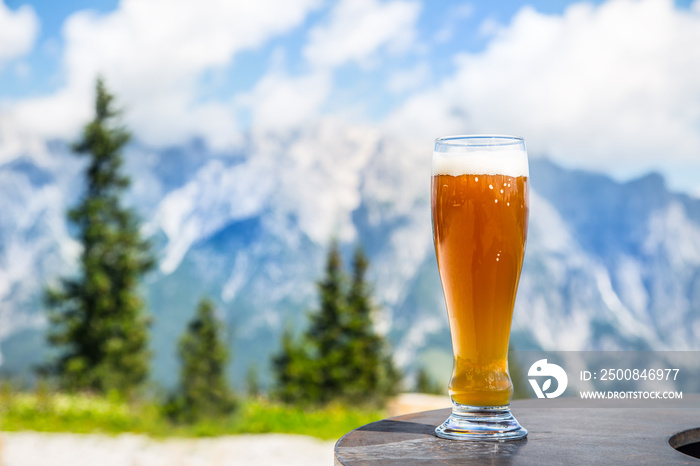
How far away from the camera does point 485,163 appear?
1.24 m

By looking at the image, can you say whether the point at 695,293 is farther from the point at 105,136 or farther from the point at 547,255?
the point at 105,136

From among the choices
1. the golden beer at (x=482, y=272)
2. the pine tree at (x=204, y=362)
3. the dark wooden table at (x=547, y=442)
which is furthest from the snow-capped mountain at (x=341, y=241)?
the golden beer at (x=482, y=272)

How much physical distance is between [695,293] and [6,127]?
123607 mm

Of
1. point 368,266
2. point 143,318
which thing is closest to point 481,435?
point 368,266

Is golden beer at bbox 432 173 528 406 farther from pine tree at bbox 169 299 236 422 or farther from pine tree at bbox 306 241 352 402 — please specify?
pine tree at bbox 169 299 236 422

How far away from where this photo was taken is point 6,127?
122 meters

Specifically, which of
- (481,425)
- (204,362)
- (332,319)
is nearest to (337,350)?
(332,319)

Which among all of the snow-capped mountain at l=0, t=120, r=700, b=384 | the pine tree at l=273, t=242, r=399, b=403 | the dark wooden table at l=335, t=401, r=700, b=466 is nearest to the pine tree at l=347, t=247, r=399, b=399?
the pine tree at l=273, t=242, r=399, b=403

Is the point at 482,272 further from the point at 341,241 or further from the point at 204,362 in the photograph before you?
the point at 341,241

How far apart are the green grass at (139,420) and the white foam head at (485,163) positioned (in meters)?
8.43

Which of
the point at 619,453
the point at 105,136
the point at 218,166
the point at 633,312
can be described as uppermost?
the point at 218,166

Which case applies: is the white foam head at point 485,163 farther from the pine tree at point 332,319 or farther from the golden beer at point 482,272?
the pine tree at point 332,319

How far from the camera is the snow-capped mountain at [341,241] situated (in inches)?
4373

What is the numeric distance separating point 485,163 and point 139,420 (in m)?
10.3
